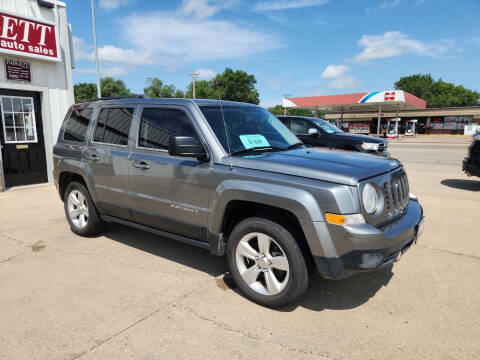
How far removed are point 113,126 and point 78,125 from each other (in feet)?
2.86

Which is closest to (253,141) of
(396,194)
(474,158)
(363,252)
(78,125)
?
(396,194)

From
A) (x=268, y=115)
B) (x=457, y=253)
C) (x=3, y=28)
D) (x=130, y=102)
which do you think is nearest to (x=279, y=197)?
(x=268, y=115)

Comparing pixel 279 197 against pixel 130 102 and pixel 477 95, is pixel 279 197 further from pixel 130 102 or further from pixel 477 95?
pixel 477 95

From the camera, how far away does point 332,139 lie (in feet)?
32.2

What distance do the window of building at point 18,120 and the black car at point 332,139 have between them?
6852 millimetres

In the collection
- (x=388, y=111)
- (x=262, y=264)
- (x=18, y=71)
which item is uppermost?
(x=388, y=111)

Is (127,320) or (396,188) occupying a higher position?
(396,188)

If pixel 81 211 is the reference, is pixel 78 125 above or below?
above

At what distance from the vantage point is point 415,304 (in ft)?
10.6

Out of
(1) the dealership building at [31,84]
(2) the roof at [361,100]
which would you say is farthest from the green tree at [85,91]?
(1) the dealership building at [31,84]

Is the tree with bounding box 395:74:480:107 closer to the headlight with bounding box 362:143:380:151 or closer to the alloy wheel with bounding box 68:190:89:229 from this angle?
the headlight with bounding box 362:143:380:151

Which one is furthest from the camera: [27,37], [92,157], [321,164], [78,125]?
[27,37]

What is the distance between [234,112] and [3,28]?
6749 mm

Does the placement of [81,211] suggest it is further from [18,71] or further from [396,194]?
[18,71]
